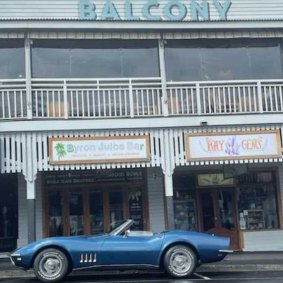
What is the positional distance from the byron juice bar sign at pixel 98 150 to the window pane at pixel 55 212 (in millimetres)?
2964

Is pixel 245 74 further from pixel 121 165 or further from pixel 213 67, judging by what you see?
pixel 121 165

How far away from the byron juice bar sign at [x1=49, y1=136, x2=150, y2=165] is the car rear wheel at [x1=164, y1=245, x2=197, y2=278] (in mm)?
3719

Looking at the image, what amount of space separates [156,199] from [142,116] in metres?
3.37

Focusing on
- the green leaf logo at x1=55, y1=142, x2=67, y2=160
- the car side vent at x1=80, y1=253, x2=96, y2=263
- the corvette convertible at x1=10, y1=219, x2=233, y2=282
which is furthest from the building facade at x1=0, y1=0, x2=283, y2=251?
the car side vent at x1=80, y1=253, x2=96, y2=263

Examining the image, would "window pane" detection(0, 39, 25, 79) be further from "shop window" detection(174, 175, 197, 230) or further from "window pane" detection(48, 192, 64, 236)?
"shop window" detection(174, 175, 197, 230)

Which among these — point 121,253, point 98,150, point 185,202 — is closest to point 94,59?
point 98,150

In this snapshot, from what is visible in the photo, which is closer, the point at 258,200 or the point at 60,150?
the point at 60,150

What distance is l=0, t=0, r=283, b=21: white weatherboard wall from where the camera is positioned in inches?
649

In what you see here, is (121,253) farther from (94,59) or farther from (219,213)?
(219,213)

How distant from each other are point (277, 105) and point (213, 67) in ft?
7.50

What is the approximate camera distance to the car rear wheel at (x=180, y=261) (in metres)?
11.6

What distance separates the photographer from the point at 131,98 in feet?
49.6

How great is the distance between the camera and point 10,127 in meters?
14.4

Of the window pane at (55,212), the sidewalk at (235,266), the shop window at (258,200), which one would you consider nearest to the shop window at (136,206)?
the window pane at (55,212)
